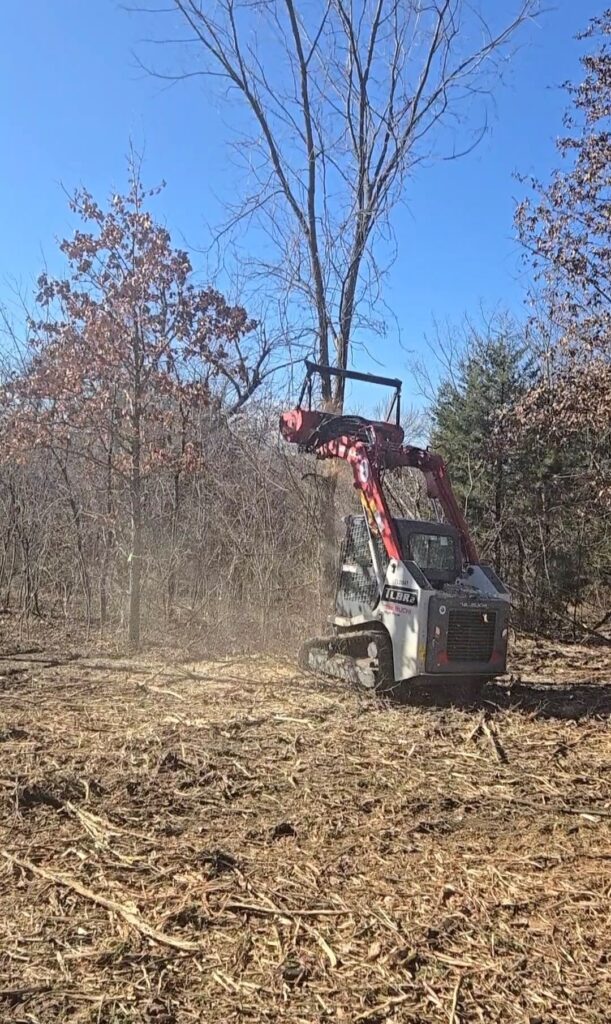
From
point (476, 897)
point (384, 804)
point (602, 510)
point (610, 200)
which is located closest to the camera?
point (476, 897)

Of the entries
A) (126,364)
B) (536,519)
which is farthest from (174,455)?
(536,519)

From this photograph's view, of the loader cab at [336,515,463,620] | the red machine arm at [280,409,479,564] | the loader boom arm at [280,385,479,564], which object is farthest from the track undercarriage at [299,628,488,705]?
the red machine arm at [280,409,479,564]

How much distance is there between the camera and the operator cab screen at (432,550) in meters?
8.59

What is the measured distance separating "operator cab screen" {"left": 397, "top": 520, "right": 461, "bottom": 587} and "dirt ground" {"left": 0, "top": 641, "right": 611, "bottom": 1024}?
167 centimetres

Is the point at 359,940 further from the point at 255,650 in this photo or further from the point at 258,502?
the point at 258,502

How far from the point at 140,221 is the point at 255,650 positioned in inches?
243

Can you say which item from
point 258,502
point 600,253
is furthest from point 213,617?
point 600,253

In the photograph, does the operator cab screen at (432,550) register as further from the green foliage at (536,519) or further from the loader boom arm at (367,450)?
the green foliage at (536,519)

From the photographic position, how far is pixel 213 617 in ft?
36.7

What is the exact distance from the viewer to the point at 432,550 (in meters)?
8.77

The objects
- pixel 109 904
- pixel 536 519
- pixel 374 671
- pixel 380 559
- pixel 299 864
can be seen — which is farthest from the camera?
pixel 536 519

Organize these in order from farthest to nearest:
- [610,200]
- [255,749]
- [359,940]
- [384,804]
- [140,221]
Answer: [140,221]
[610,200]
[255,749]
[384,804]
[359,940]

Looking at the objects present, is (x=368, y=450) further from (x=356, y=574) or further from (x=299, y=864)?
(x=299, y=864)

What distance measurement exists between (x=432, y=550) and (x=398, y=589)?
106cm
